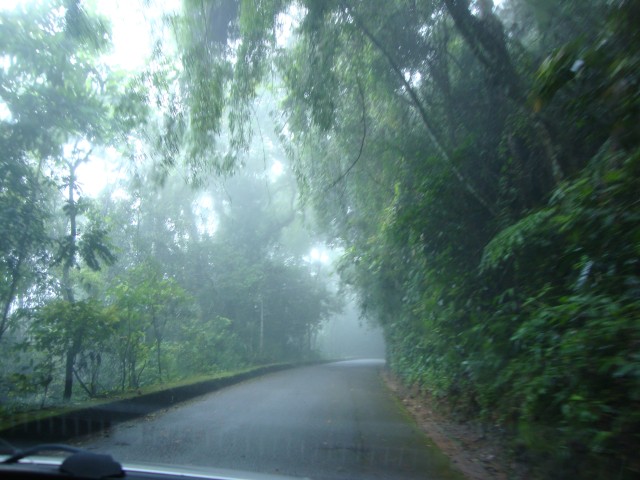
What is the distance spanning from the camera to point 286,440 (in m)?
7.46

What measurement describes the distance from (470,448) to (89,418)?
5.61 m

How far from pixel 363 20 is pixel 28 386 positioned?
838 centimetres

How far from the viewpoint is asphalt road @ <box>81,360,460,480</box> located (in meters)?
6.16

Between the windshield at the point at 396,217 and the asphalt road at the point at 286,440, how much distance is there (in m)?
0.06

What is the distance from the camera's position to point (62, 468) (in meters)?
3.02

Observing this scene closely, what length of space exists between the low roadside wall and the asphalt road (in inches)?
12.3

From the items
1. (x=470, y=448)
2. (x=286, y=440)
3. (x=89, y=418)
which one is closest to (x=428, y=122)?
(x=470, y=448)

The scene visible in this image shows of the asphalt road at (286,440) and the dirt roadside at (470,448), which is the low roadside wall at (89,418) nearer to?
the asphalt road at (286,440)

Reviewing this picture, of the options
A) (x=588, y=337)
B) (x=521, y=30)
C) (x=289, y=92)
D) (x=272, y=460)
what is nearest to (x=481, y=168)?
(x=521, y=30)

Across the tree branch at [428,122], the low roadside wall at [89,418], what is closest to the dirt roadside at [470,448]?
the tree branch at [428,122]

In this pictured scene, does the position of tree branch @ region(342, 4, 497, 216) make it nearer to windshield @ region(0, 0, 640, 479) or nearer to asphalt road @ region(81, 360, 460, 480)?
windshield @ region(0, 0, 640, 479)

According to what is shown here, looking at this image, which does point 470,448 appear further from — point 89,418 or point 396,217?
point 89,418

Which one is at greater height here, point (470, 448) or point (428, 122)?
point (428, 122)

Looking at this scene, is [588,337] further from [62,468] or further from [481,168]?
[481,168]
